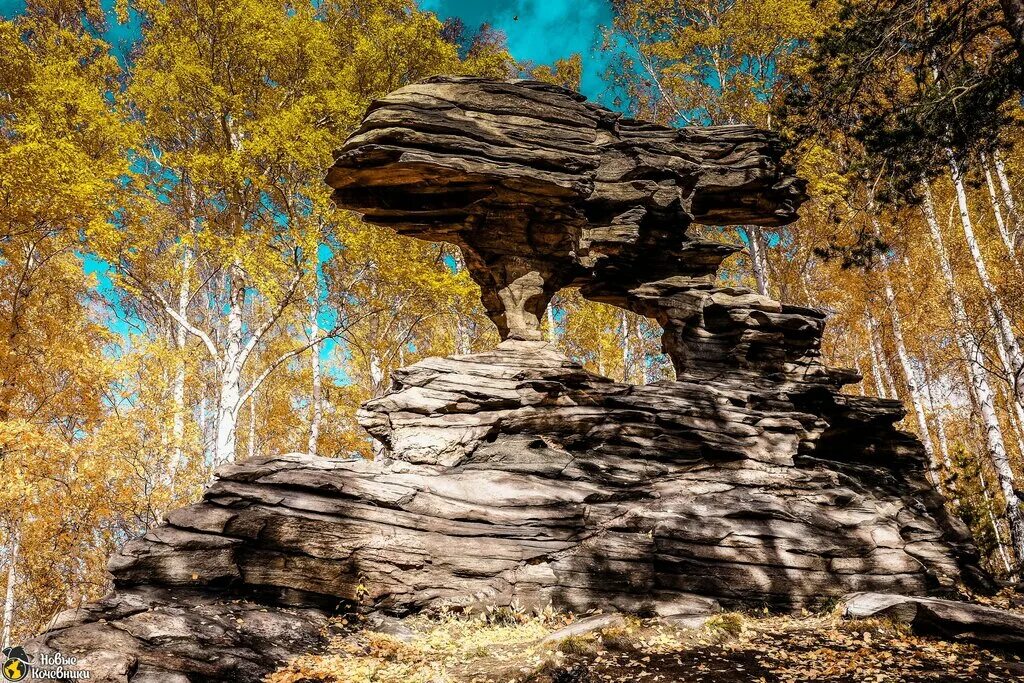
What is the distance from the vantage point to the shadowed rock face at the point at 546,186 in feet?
35.5

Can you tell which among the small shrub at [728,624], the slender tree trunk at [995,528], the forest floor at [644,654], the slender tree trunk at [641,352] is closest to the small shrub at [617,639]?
the forest floor at [644,654]

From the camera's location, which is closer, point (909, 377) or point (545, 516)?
point (545, 516)

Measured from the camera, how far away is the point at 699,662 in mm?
7180

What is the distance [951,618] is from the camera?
7.65 m

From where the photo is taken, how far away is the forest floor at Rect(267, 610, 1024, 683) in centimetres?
665

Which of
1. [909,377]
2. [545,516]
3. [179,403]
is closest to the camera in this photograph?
[545,516]

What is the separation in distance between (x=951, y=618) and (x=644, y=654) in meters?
4.21

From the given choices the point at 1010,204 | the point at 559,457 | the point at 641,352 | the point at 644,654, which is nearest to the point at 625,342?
the point at 641,352

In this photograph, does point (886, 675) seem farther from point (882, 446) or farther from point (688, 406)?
point (882, 446)

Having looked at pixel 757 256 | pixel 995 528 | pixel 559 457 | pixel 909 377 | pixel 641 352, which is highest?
pixel 757 256

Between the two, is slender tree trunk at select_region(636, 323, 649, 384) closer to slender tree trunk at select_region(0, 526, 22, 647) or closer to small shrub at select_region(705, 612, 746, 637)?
small shrub at select_region(705, 612, 746, 637)

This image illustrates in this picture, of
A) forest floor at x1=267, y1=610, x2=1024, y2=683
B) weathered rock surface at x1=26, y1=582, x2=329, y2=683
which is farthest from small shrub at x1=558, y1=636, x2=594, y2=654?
weathered rock surface at x1=26, y1=582, x2=329, y2=683

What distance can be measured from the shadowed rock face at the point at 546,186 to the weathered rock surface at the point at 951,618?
7.31 meters

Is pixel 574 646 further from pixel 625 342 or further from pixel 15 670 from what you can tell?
pixel 625 342
